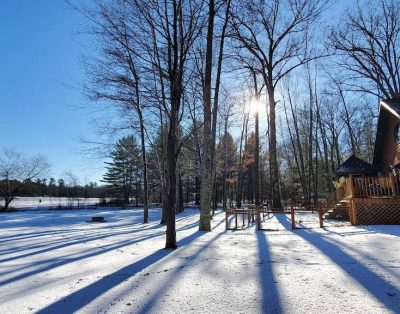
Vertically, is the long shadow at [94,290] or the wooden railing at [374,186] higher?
the wooden railing at [374,186]

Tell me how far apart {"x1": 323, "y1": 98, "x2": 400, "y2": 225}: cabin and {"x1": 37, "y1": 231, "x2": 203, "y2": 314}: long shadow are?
990 cm

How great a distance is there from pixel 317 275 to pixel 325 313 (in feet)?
5.33

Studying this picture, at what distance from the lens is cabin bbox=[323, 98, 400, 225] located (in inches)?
538

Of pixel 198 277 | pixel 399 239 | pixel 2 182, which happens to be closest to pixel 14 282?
pixel 198 277

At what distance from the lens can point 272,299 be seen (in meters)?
4.17

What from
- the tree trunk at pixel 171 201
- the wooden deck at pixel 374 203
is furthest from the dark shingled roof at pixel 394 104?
the tree trunk at pixel 171 201

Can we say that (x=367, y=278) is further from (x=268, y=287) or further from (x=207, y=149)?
(x=207, y=149)

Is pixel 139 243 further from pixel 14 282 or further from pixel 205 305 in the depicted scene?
pixel 205 305

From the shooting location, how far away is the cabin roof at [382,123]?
1690 centimetres

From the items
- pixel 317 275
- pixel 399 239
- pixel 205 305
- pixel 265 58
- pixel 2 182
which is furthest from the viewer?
pixel 2 182

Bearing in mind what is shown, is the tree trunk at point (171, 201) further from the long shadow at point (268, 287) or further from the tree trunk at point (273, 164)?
the tree trunk at point (273, 164)

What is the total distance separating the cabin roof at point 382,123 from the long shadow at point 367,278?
11.7 metres

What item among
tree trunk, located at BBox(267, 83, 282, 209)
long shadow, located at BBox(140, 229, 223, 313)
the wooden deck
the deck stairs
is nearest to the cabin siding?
the deck stairs

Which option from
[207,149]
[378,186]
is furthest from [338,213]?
[207,149]
